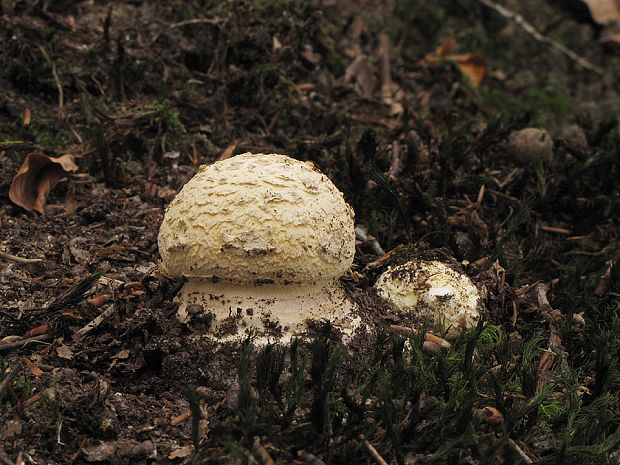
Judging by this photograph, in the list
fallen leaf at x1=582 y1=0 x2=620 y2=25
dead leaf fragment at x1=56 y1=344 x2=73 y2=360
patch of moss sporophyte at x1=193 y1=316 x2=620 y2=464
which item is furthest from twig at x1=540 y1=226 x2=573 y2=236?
fallen leaf at x1=582 y1=0 x2=620 y2=25

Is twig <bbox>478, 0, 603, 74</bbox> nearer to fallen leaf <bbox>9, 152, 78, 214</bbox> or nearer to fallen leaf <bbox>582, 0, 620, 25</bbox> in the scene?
fallen leaf <bbox>582, 0, 620, 25</bbox>

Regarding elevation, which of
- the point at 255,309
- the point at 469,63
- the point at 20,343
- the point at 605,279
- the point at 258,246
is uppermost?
the point at 258,246

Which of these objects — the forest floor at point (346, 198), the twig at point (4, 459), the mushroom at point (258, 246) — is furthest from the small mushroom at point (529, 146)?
the twig at point (4, 459)

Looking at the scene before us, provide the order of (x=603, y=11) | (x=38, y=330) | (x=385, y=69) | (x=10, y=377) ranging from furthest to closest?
(x=603, y=11) → (x=385, y=69) → (x=38, y=330) → (x=10, y=377)

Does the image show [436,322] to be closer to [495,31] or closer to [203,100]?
[203,100]

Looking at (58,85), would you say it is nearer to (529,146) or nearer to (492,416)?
(529,146)

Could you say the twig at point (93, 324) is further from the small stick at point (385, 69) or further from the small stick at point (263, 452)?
the small stick at point (385, 69)

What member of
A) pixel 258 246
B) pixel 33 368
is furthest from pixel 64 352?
pixel 258 246

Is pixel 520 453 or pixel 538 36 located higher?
pixel 538 36
